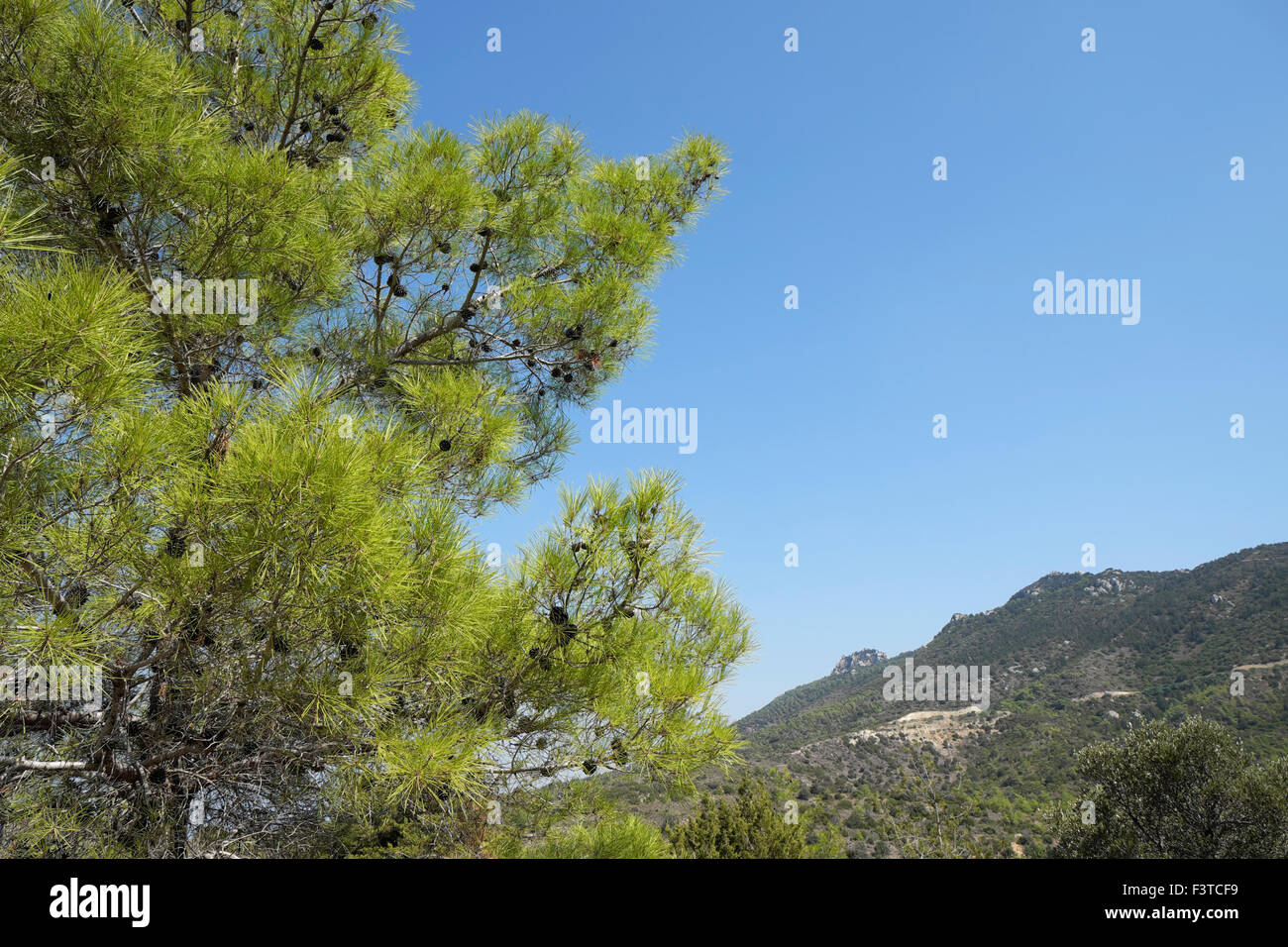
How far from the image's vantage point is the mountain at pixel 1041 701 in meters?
20.2

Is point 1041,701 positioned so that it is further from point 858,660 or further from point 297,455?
point 297,455

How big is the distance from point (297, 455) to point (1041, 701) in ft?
105

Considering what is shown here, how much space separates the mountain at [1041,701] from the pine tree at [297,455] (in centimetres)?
1479

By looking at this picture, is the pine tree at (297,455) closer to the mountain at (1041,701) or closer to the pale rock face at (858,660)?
the mountain at (1041,701)

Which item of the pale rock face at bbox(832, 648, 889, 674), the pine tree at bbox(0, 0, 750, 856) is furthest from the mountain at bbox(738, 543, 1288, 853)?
the pine tree at bbox(0, 0, 750, 856)

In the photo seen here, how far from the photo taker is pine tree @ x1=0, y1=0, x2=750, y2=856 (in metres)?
1.94

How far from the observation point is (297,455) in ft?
5.89

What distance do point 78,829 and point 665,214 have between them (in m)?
4.17

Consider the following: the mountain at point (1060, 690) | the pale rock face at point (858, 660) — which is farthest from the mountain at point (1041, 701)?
the pale rock face at point (858, 660)

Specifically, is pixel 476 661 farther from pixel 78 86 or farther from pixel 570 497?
pixel 78 86

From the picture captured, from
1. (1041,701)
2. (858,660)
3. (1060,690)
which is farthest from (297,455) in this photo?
(858,660)

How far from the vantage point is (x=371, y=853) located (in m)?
3.47

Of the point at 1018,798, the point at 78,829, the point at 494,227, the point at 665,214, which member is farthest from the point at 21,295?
the point at 1018,798

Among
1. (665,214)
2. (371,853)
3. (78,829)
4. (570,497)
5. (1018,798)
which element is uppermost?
(665,214)
